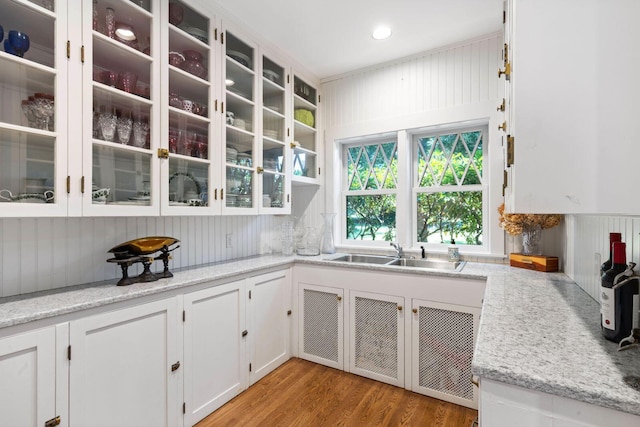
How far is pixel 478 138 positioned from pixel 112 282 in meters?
2.88

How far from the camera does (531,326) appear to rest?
1070mm

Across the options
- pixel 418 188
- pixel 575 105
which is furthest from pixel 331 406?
pixel 575 105

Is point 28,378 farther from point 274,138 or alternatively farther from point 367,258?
point 367,258

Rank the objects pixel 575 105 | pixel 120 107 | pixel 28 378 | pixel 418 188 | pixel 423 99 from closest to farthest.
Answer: pixel 575 105, pixel 28 378, pixel 120 107, pixel 423 99, pixel 418 188

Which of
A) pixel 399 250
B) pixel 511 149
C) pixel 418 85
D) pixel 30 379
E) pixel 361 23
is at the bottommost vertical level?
pixel 30 379

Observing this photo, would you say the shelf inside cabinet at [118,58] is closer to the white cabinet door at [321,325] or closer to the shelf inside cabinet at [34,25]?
the shelf inside cabinet at [34,25]

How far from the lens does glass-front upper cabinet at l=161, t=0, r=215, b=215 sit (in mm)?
1830

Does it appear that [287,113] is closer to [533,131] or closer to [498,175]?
[498,175]

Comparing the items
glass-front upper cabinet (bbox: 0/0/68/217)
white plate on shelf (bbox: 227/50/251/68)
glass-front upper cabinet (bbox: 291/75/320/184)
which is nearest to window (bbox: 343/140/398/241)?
glass-front upper cabinet (bbox: 291/75/320/184)

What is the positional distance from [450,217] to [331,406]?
1804 mm

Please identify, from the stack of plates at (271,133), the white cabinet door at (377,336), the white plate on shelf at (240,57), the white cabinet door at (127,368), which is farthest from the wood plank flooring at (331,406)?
the white plate on shelf at (240,57)

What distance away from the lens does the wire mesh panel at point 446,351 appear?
200 cm

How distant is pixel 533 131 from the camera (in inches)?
35.2

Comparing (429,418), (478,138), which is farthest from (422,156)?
(429,418)
